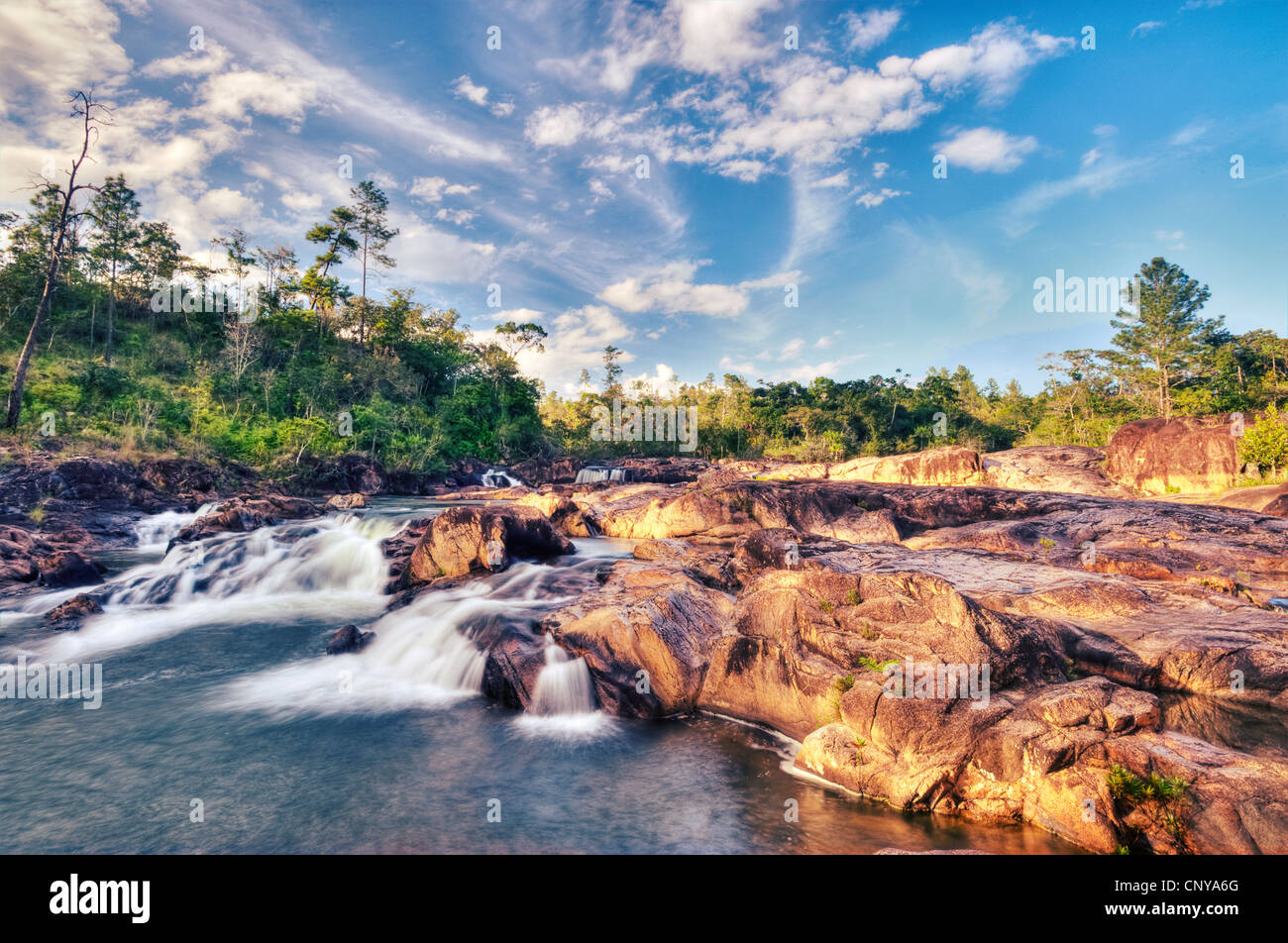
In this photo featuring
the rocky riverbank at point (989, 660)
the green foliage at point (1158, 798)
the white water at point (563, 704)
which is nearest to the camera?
the green foliage at point (1158, 798)

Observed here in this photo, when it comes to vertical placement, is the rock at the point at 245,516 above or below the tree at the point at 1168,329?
below

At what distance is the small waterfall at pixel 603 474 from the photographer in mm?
35125

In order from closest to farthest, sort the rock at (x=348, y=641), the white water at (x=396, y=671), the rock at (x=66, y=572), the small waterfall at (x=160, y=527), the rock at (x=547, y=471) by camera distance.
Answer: the white water at (x=396, y=671) → the rock at (x=348, y=641) → the rock at (x=66, y=572) → the small waterfall at (x=160, y=527) → the rock at (x=547, y=471)

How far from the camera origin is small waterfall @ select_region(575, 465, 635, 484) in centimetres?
3512

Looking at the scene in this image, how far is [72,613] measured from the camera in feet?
32.4

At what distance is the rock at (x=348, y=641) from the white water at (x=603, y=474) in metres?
25.3

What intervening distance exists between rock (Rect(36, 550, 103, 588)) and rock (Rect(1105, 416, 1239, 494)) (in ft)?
111

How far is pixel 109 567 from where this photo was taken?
12703 mm

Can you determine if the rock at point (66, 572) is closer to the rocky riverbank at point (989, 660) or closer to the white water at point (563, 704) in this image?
the rocky riverbank at point (989, 660)

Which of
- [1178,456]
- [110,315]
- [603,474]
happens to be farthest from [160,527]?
[1178,456]

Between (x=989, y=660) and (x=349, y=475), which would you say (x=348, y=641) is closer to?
(x=989, y=660)

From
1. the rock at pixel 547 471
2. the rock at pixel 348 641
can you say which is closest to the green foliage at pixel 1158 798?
the rock at pixel 348 641
